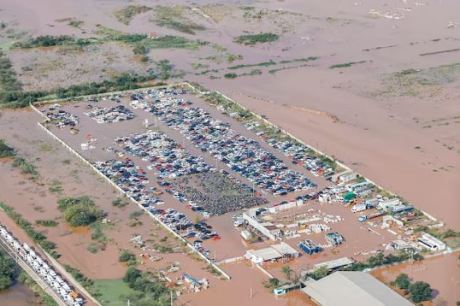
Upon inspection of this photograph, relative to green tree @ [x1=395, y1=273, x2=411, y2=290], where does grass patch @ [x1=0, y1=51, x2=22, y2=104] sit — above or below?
below

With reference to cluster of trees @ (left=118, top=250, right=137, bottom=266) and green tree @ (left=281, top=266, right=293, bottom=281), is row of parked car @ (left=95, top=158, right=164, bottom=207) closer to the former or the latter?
cluster of trees @ (left=118, top=250, right=137, bottom=266)

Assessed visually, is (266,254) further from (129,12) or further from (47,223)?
(129,12)

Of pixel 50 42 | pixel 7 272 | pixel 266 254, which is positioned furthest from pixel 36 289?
pixel 50 42

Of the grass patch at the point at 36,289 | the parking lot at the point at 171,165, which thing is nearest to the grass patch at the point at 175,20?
the parking lot at the point at 171,165

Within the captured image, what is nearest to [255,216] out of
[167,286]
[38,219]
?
[167,286]

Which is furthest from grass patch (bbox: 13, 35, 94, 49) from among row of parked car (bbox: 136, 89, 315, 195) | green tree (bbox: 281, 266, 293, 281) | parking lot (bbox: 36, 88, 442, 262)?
green tree (bbox: 281, 266, 293, 281)

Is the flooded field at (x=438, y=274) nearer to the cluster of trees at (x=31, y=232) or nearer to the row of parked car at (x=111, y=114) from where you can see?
the cluster of trees at (x=31, y=232)
